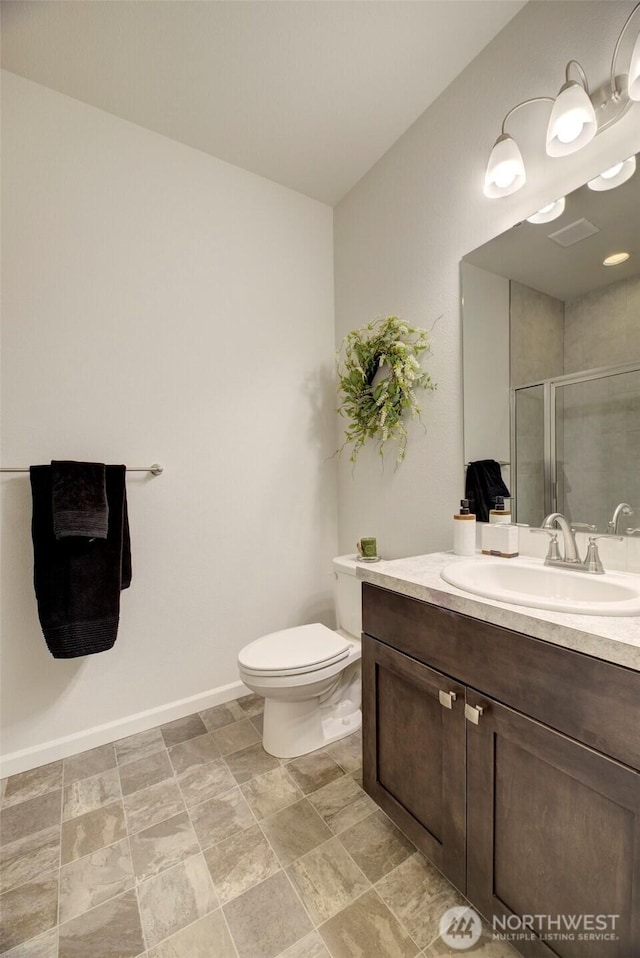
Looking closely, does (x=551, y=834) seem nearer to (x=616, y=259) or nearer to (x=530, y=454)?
(x=530, y=454)

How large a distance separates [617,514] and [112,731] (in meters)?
2.06

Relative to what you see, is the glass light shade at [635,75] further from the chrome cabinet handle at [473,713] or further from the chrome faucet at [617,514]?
the chrome cabinet handle at [473,713]

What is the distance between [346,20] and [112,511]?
1943 millimetres

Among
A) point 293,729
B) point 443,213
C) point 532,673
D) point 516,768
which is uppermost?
point 443,213

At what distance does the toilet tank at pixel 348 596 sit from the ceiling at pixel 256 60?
1966 mm

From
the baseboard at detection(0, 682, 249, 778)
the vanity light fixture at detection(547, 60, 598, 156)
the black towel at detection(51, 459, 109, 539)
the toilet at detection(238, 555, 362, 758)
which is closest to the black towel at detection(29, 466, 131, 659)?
the black towel at detection(51, 459, 109, 539)

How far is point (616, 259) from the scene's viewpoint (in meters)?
1.16

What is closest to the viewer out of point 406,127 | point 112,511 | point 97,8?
point 97,8

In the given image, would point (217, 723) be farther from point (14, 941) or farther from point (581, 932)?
point (581, 932)

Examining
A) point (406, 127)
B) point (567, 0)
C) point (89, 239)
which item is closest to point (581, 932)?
point (567, 0)

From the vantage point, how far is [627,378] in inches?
45.0

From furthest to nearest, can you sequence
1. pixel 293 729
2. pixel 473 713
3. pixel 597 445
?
1. pixel 293 729
2. pixel 597 445
3. pixel 473 713

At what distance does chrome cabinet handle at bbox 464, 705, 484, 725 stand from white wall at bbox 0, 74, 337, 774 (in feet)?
4.45

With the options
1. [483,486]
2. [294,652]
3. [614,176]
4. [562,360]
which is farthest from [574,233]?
[294,652]
